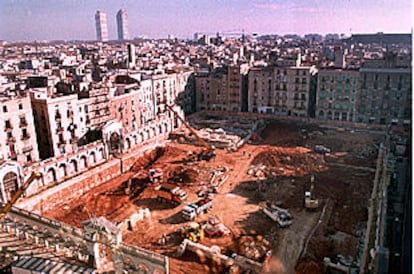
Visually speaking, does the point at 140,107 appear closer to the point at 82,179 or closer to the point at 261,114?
the point at 82,179

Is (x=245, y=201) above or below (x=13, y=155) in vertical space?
below

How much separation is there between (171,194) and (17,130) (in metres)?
23.3

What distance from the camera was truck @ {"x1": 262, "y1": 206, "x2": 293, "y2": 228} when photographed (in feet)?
124

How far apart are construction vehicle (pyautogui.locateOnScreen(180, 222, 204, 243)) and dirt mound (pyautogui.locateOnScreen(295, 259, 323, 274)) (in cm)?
1013

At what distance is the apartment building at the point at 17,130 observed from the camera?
46188 millimetres

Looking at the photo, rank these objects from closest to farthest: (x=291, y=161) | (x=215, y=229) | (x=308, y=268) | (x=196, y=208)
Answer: (x=308, y=268) < (x=215, y=229) < (x=196, y=208) < (x=291, y=161)

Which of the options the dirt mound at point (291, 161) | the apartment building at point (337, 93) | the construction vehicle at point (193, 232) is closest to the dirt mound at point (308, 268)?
the construction vehicle at point (193, 232)

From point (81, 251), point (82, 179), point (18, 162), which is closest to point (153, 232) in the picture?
point (81, 251)

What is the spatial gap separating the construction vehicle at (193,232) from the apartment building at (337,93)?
51.5 m

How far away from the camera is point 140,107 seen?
230 ft

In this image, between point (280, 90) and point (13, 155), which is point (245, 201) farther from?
point (280, 90)

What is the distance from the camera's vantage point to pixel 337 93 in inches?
2992

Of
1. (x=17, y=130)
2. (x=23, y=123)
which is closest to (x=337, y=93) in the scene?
(x=23, y=123)

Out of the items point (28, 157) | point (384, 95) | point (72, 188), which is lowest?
point (72, 188)
